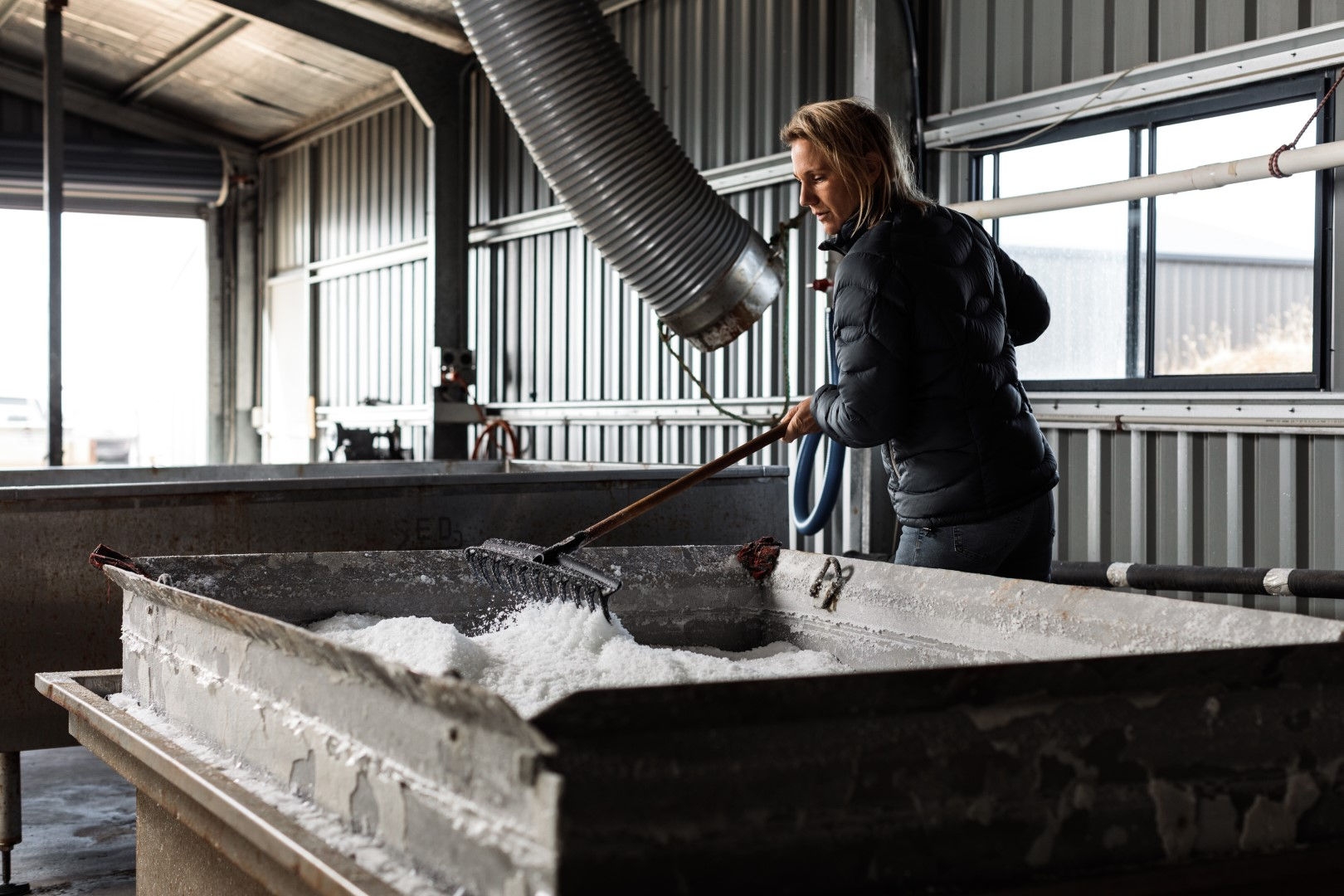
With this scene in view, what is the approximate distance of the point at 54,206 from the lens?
23.3ft

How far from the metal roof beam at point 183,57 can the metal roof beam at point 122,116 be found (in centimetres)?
13

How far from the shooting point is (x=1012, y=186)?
4793 mm

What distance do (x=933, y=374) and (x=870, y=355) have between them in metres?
0.12

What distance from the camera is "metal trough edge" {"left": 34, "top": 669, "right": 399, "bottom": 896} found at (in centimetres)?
108

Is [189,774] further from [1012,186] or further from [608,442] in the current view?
[608,442]

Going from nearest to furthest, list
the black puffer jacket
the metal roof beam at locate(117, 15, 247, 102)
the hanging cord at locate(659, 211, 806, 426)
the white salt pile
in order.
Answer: the white salt pile < the black puffer jacket < the hanging cord at locate(659, 211, 806, 426) < the metal roof beam at locate(117, 15, 247, 102)

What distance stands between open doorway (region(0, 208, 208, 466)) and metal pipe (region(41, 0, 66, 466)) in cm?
341

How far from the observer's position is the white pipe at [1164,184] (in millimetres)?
3617

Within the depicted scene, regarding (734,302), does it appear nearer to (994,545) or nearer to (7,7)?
(994,545)

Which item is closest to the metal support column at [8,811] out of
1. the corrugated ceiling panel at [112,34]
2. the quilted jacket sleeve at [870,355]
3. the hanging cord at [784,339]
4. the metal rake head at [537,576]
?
the metal rake head at [537,576]

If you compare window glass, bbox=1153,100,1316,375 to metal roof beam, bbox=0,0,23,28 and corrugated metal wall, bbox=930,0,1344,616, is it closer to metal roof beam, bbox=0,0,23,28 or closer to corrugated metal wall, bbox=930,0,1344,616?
corrugated metal wall, bbox=930,0,1344,616

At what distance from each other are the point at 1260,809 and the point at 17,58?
1065cm

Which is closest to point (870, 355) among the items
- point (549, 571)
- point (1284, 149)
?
point (549, 571)

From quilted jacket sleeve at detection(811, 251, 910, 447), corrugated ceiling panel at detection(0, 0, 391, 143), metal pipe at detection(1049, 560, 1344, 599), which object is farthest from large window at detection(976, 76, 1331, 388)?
corrugated ceiling panel at detection(0, 0, 391, 143)
